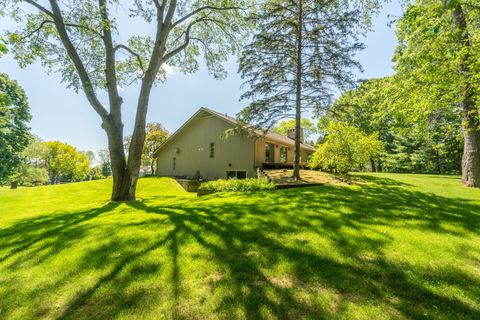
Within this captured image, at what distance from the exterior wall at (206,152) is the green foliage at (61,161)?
3986 centimetres

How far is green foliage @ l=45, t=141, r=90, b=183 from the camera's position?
4809 centimetres

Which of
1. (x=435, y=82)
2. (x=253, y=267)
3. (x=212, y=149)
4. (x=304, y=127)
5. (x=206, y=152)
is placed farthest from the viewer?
(x=304, y=127)

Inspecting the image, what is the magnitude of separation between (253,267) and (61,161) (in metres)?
59.6

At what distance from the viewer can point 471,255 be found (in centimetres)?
325

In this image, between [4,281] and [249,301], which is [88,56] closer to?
[4,281]

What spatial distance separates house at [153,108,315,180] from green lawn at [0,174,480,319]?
1059 centimetres

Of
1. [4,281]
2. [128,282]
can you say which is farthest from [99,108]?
[128,282]

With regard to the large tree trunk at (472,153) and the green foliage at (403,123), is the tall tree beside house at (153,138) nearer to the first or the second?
the green foliage at (403,123)

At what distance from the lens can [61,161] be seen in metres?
48.1

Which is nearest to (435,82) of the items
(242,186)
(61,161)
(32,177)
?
(242,186)

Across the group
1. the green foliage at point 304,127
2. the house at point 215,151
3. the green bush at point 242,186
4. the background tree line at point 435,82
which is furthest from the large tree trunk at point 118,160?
the green foliage at point 304,127

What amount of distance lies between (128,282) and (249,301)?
5.23 ft

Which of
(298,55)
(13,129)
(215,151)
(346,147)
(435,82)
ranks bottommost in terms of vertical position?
(346,147)

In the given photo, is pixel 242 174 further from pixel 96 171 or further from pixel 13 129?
pixel 96 171
